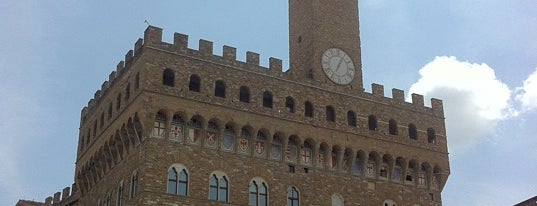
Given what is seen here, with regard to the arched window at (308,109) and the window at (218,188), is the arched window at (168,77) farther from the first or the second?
the arched window at (308,109)

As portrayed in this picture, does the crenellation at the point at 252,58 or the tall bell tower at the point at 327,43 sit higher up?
the tall bell tower at the point at 327,43

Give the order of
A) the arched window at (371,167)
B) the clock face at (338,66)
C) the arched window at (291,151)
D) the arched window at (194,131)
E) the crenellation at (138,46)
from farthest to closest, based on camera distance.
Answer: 1. the clock face at (338,66)
2. the arched window at (371,167)
3. the arched window at (291,151)
4. the crenellation at (138,46)
5. the arched window at (194,131)

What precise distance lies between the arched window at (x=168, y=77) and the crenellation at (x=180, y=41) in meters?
1.30

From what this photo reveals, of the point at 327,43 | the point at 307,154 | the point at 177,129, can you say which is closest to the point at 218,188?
the point at 177,129

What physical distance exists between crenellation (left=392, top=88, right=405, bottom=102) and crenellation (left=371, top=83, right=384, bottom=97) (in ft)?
2.54

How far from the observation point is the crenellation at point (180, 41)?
3444 centimetres

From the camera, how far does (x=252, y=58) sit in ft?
119

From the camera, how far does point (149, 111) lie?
32.5m

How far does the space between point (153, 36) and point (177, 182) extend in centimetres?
684

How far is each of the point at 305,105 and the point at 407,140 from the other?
20.3ft

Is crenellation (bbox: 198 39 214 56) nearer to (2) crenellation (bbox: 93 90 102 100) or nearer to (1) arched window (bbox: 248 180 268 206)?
(1) arched window (bbox: 248 180 268 206)

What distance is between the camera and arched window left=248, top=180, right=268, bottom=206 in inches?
1341

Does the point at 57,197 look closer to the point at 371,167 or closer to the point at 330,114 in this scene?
the point at 330,114

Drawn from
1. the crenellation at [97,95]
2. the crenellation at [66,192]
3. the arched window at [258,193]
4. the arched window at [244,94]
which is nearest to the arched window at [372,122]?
the arched window at [244,94]
